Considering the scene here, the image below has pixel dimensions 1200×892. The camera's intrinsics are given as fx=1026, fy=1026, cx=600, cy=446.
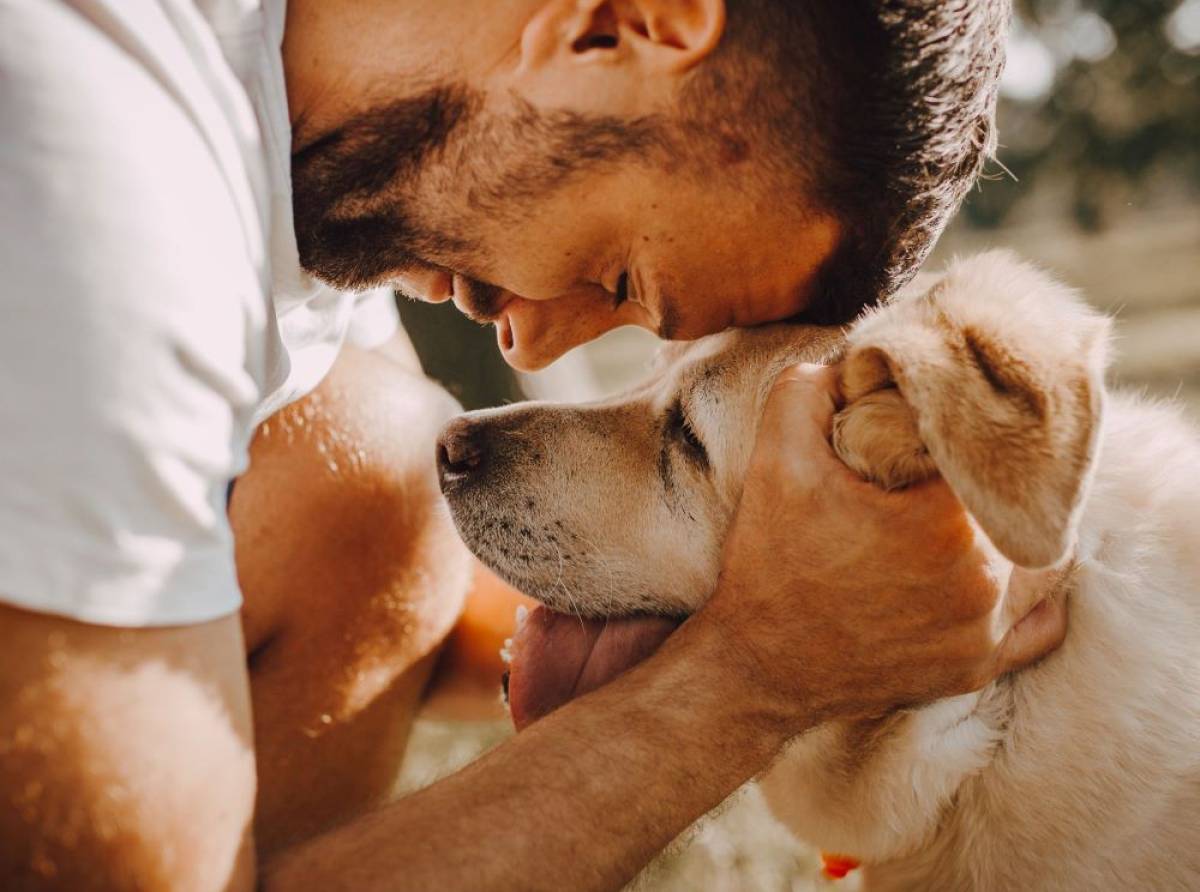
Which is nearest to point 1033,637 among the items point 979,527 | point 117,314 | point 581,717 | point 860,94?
point 979,527

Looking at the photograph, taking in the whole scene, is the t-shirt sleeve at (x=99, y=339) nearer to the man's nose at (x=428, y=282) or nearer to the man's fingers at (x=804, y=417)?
the man's nose at (x=428, y=282)

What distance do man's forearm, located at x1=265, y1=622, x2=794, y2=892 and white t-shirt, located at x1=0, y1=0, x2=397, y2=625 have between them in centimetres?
46

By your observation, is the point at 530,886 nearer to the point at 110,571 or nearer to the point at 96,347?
the point at 110,571

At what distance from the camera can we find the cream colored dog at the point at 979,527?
5.29 feet

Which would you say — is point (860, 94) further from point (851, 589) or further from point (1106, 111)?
point (1106, 111)

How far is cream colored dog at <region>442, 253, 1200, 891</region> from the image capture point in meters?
1.61

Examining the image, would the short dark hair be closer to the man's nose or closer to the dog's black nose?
the man's nose

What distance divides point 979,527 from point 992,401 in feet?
0.87

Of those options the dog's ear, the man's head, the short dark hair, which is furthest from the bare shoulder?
the short dark hair

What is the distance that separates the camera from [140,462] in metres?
1.34

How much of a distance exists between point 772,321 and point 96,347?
1461 mm

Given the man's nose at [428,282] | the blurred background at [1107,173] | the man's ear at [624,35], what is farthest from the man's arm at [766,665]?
Answer: the blurred background at [1107,173]

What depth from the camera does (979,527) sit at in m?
1.76

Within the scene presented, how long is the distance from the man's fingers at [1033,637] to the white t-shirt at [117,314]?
1.42 m
